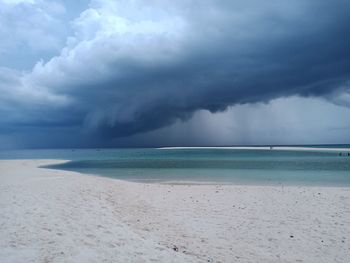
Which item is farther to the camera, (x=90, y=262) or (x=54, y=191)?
(x=54, y=191)

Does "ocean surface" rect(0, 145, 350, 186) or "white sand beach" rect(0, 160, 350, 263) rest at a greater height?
"white sand beach" rect(0, 160, 350, 263)

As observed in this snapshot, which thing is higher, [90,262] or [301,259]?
[90,262]

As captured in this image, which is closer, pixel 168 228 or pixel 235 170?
pixel 168 228

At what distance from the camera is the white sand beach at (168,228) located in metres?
7.77

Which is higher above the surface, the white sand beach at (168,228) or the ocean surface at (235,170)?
the white sand beach at (168,228)

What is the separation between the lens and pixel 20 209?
1149 centimetres

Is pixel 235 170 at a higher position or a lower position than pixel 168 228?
lower

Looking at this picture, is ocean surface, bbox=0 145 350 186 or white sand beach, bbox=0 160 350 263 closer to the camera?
white sand beach, bbox=0 160 350 263

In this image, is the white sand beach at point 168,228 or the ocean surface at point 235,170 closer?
the white sand beach at point 168,228

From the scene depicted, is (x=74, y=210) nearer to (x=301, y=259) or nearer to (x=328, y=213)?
(x=301, y=259)

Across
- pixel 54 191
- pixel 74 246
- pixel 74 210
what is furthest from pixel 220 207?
pixel 54 191

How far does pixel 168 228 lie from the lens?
35.2ft

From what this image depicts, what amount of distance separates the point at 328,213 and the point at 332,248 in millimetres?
4560

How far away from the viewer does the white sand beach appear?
306 inches
